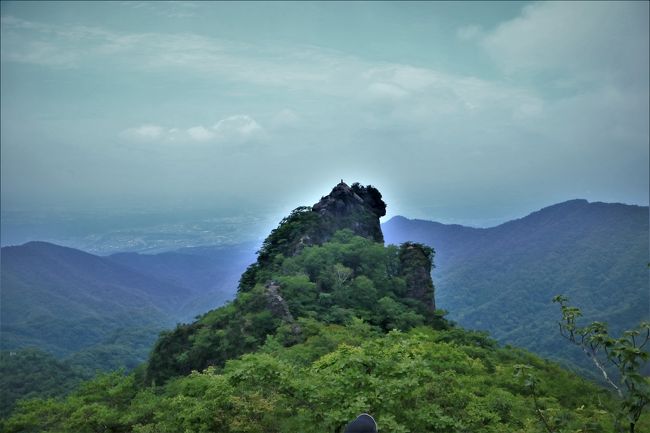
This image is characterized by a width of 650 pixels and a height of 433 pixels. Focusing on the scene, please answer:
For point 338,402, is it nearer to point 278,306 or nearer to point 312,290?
point 278,306

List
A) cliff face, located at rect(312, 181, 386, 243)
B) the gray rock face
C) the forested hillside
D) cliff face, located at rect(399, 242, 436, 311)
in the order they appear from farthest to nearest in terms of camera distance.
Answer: cliff face, located at rect(312, 181, 386, 243)
cliff face, located at rect(399, 242, 436, 311)
the gray rock face
the forested hillside

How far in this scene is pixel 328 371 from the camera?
48.0ft

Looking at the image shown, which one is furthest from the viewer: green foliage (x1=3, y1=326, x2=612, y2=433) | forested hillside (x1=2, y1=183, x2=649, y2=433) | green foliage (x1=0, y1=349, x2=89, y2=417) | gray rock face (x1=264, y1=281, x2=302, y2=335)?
green foliage (x1=0, y1=349, x2=89, y2=417)

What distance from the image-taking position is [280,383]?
15.4m

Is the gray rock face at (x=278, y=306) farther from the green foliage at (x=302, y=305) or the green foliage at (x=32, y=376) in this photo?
the green foliage at (x=32, y=376)

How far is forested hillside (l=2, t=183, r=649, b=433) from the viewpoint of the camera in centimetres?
1384

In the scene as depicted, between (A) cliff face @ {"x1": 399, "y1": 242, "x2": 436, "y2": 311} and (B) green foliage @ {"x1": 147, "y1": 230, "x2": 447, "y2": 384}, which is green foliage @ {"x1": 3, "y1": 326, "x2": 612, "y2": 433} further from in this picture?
(A) cliff face @ {"x1": 399, "y1": 242, "x2": 436, "y2": 311}

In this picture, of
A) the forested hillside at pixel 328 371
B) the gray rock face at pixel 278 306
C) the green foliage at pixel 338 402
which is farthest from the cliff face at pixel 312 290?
the green foliage at pixel 338 402

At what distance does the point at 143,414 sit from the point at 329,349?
8.95m

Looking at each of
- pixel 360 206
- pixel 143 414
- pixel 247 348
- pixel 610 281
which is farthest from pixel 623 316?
pixel 143 414

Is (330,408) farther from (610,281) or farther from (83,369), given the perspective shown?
(610,281)

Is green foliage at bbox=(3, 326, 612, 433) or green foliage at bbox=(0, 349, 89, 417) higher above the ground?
green foliage at bbox=(3, 326, 612, 433)

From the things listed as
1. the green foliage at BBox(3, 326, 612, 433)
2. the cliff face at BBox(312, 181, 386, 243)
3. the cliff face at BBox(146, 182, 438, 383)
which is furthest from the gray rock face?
the cliff face at BBox(312, 181, 386, 243)

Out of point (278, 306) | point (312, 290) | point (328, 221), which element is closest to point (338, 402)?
point (278, 306)
